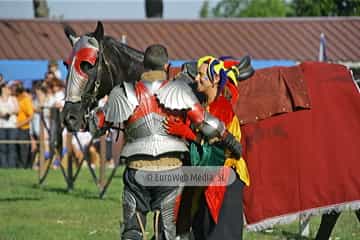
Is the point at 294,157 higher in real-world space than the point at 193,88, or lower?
lower

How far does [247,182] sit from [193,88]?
816 millimetres

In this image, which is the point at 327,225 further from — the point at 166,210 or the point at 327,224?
the point at 166,210

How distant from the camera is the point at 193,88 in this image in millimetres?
7863

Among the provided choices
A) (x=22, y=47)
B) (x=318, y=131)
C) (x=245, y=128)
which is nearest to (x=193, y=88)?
(x=245, y=128)

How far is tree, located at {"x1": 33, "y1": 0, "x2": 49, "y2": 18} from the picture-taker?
1401 inches

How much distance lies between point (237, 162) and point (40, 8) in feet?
93.8

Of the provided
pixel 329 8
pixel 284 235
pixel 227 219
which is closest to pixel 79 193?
pixel 284 235

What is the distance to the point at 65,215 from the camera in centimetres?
1262

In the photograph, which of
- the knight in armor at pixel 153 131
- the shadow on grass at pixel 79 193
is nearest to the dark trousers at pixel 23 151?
the shadow on grass at pixel 79 193

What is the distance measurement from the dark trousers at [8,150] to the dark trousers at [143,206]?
12.6m

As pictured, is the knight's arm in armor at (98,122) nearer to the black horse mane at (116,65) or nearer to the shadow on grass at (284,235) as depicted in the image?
the black horse mane at (116,65)

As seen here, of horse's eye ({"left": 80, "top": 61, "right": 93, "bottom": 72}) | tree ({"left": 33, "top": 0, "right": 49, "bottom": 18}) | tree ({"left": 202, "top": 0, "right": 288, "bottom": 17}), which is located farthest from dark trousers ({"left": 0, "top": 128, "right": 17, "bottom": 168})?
tree ({"left": 202, "top": 0, "right": 288, "bottom": 17})

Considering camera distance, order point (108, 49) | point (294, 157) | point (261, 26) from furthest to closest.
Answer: point (261, 26), point (294, 157), point (108, 49)

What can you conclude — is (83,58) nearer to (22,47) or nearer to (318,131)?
(318,131)
